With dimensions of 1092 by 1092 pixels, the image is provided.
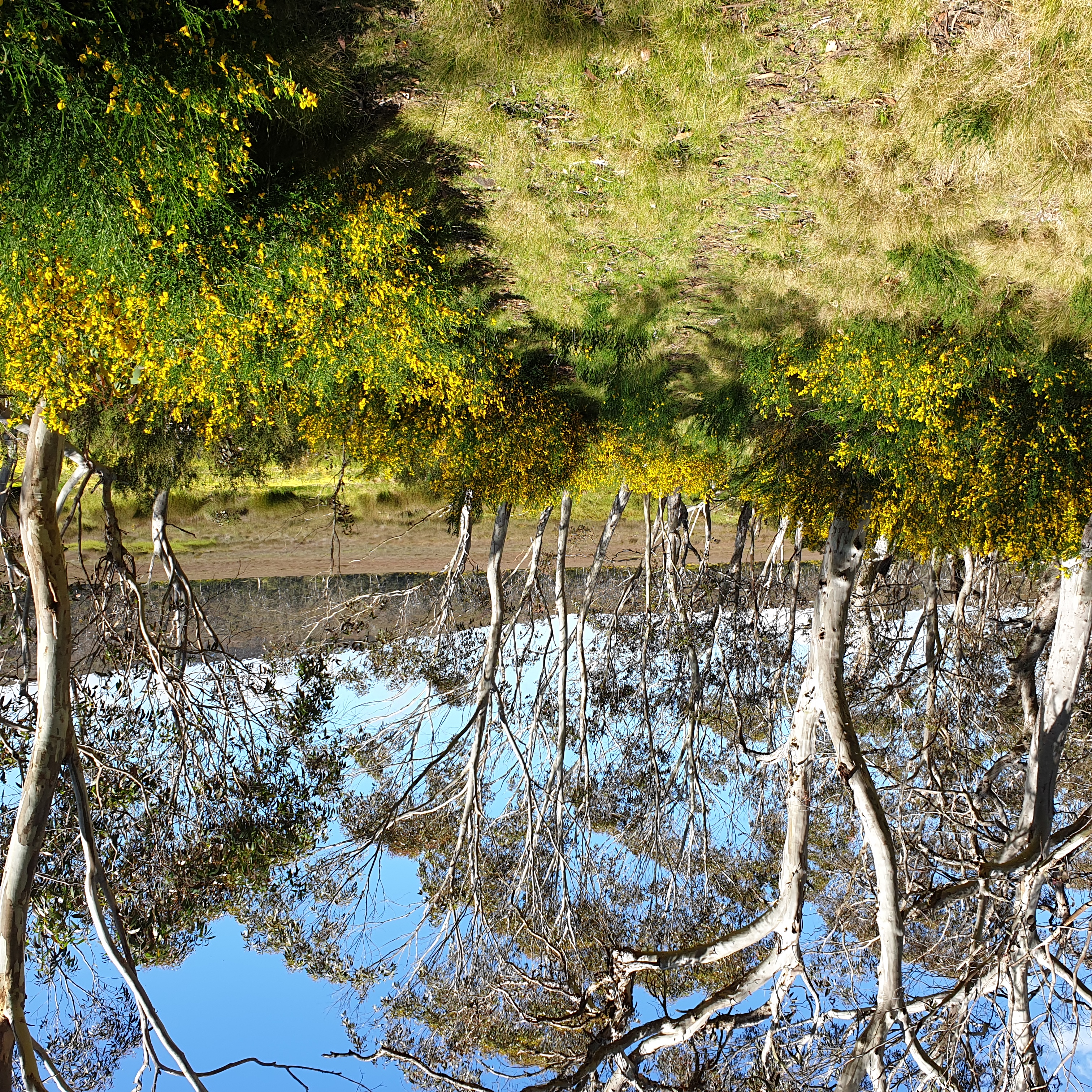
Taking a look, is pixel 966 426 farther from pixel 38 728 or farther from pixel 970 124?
pixel 38 728

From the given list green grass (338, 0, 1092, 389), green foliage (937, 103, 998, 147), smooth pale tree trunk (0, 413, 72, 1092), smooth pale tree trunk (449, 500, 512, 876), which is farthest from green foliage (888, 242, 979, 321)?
smooth pale tree trunk (0, 413, 72, 1092)

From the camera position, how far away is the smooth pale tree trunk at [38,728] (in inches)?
231

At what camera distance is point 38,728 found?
650cm

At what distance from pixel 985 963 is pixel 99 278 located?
983cm

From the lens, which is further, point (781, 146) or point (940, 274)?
point (940, 274)

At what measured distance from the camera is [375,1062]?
8.25 metres

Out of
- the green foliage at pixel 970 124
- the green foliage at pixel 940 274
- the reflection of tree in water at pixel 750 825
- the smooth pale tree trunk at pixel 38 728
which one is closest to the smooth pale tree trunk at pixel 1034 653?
the reflection of tree in water at pixel 750 825

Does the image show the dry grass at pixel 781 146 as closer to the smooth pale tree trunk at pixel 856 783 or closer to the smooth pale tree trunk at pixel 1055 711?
the smooth pale tree trunk at pixel 1055 711

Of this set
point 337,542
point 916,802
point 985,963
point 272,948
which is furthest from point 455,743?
point 985,963

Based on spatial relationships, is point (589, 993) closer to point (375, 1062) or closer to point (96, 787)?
point (375, 1062)

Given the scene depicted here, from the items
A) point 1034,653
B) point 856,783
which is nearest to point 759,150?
point 856,783

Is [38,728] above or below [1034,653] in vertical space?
below

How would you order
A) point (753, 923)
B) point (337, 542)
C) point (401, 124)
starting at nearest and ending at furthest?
point (401, 124), point (753, 923), point (337, 542)

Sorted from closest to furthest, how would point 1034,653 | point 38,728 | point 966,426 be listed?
point 38,728 < point 966,426 < point 1034,653
